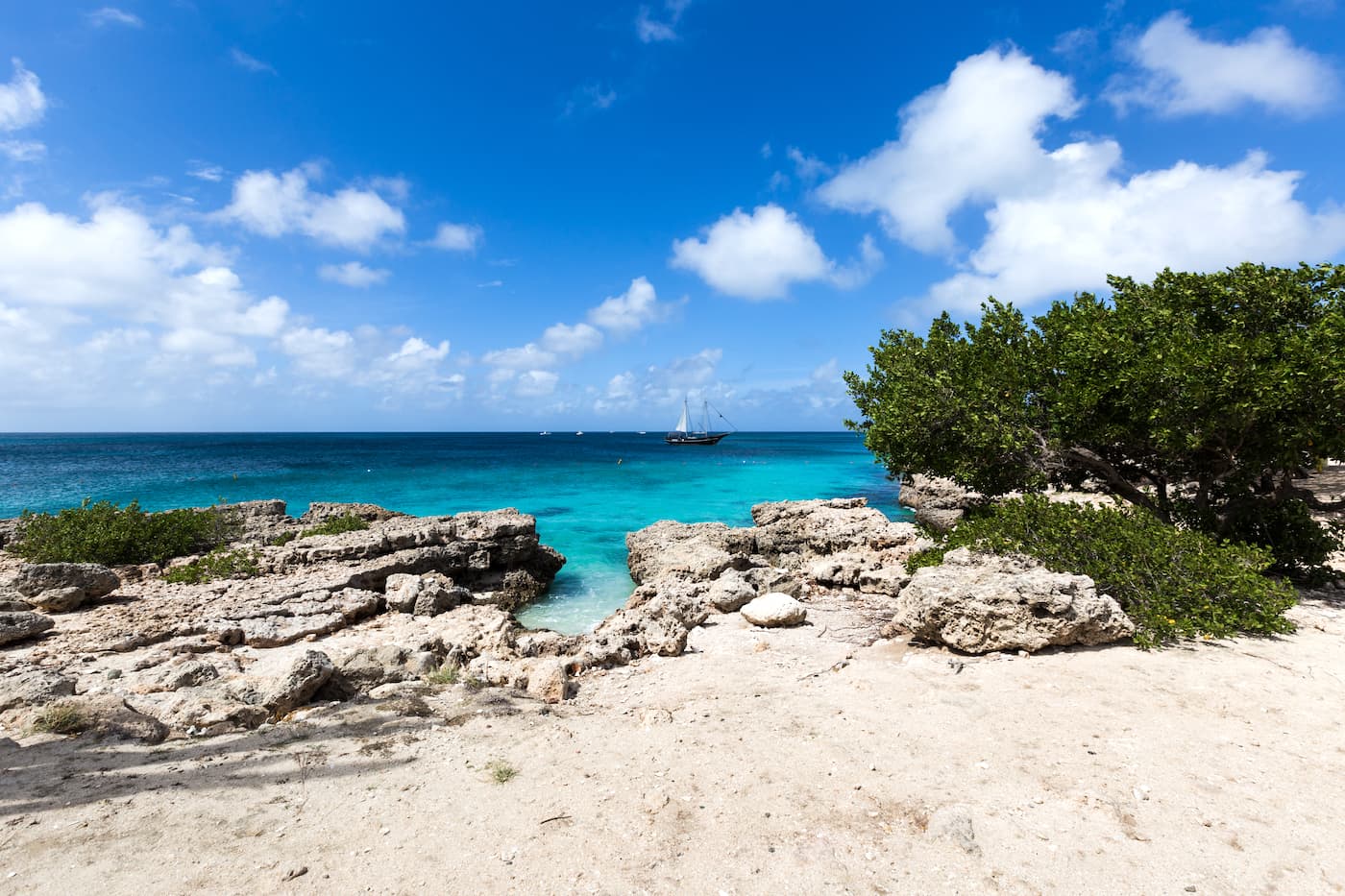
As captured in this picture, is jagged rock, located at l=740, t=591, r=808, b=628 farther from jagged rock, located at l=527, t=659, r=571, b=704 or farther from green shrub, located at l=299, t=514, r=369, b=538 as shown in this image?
green shrub, located at l=299, t=514, r=369, b=538

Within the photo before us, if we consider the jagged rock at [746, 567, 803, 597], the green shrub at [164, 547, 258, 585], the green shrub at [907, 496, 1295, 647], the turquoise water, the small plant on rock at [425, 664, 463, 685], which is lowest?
the turquoise water

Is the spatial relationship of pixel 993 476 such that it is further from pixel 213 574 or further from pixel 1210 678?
pixel 213 574

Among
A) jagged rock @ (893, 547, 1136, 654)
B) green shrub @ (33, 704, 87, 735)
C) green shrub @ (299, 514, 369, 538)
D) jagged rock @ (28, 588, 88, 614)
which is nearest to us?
green shrub @ (33, 704, 87, 735)

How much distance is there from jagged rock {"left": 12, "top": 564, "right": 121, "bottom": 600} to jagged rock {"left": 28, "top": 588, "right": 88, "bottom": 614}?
0.33 ft

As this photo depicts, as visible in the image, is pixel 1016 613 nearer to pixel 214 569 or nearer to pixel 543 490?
pixel 214 569

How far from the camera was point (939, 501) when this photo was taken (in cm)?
2898

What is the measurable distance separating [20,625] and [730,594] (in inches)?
504

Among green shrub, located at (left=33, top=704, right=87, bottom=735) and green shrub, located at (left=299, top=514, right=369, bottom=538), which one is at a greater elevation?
green shrub, located at (left=33, top=704, right=87, bottom=735)

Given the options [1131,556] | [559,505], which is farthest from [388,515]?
[1131,556]

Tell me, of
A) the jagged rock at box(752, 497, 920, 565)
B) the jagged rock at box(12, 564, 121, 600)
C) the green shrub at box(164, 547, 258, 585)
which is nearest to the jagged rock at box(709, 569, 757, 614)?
the jagged rock at box(752, 497, 920, 565)

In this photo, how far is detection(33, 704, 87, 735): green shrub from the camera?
5.83 metres

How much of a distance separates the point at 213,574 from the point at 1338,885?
1904 cm

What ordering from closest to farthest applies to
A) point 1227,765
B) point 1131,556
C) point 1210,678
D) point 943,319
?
point 1227,765 → point 1210,678 → point 1131,556 → point 943,319

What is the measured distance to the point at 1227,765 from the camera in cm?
517
